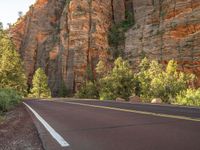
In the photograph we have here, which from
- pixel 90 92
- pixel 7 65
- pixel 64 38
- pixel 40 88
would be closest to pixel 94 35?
pixel 64 38

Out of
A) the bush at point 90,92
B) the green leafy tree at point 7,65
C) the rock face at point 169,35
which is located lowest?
the bush at point 90,92

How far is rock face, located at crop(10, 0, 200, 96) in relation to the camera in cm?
6538

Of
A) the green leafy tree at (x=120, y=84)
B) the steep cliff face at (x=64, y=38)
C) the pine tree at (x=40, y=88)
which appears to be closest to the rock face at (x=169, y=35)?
the steep cliff face at (x=64, y=38)

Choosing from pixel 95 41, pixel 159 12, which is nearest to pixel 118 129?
pixel 159 12

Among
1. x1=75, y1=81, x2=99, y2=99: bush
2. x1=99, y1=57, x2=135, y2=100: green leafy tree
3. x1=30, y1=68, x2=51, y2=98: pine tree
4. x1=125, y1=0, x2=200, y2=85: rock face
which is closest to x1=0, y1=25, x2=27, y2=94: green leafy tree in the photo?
x1=75, y1=81, x2=99, y2=99: bush

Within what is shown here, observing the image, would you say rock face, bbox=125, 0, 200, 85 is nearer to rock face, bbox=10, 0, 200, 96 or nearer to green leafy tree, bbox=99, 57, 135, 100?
rock face, bbox=10, 0, 200, 96

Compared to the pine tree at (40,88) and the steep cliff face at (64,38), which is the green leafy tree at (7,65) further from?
the pine tree at (40,88)

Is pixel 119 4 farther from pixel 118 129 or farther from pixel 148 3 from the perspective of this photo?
pixel 118 129

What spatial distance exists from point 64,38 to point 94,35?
35.7 feet

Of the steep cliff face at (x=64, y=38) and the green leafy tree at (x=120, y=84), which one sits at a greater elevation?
the steep cliff face at (x=64, y=38)

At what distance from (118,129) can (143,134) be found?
4.12 feet

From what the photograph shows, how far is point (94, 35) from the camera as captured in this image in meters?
86.8

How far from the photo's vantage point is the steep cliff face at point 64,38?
85750mm

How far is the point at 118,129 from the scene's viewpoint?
8.53m
